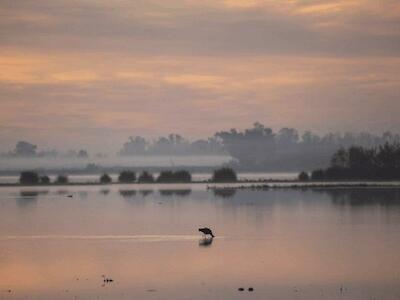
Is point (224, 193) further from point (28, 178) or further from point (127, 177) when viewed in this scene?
point (28, 178)

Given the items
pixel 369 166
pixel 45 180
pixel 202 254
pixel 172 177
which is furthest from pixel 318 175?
pixel 202 254

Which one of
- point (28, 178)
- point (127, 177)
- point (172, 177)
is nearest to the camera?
point (28, 178)

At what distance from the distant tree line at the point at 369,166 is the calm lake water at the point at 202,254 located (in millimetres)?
50672

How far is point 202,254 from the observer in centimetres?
2558

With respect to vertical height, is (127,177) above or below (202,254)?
above

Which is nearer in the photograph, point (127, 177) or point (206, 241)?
point (206, 241)

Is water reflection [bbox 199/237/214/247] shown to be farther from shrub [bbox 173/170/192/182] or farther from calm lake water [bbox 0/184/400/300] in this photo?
shrub [bbox 173/170/192/182]

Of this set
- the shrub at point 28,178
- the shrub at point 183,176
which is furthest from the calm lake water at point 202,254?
the shrub at point 183,176

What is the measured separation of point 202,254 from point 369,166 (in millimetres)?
72827

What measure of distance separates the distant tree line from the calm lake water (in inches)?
1995

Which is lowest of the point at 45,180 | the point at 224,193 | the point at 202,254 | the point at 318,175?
the point at 202,254

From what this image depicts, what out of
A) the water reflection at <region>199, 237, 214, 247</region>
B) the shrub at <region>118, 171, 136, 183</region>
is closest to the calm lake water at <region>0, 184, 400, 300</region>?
the water reflection at <region>199, 237, 214, 247</region>

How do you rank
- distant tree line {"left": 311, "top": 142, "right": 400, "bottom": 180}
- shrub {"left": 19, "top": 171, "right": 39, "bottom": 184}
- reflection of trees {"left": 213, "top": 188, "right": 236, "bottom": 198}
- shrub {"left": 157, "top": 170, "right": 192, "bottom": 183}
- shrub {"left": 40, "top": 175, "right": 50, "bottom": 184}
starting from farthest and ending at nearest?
shrub {"left": 157, "top": 170, "right": 192, "bottom": 183}
shrub {"left": 40, "top": 175, "right": 50, "bottom": 184}
shrub {"left": 19, "top": 171, "right": 39, "bottom": 184}
distant tree line {"left": 311, "top": 142, "right": 400, "bottom": 180}
reflection of trees {"left": 213, "top": 188, "right": 236, "bottom": 198}

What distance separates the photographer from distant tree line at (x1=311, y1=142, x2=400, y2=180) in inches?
3723
